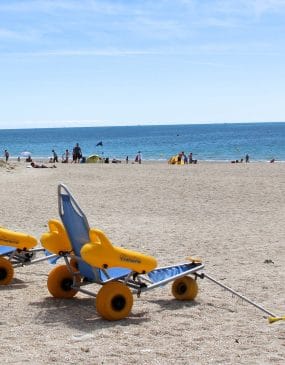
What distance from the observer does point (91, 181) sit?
22.6 m

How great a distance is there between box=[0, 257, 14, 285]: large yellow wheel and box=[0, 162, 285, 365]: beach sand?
0.10 meters

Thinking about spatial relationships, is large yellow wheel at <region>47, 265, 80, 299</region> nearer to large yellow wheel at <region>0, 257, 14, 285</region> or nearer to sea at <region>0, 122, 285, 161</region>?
large yellow wheel at <region>0, 257, 14, 285</region>

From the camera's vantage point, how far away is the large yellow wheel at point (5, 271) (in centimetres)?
696

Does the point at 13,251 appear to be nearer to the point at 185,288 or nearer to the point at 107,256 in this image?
the point at 107,256

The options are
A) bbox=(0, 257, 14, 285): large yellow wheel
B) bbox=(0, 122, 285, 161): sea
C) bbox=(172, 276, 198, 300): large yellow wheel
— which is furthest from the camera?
bbox=(0, 122, 285, 161): sea

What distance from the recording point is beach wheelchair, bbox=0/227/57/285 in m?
7.00

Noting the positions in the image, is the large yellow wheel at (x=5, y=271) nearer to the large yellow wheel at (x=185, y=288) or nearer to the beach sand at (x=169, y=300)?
the beach sand at (x=169, y=300)

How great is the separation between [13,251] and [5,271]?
274mm

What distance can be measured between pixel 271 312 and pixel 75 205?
2.11m

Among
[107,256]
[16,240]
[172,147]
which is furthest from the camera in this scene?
[172,147]

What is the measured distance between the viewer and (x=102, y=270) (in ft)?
19.0

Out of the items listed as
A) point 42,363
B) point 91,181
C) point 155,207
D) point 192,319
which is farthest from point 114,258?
point 91,181

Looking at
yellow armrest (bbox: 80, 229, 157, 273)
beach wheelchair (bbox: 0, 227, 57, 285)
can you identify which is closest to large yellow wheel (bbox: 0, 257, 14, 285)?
beach wheelchair (bbox: 0, 227, 57, 285)

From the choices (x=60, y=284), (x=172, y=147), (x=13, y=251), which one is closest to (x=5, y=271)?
(x=13, y=251)
